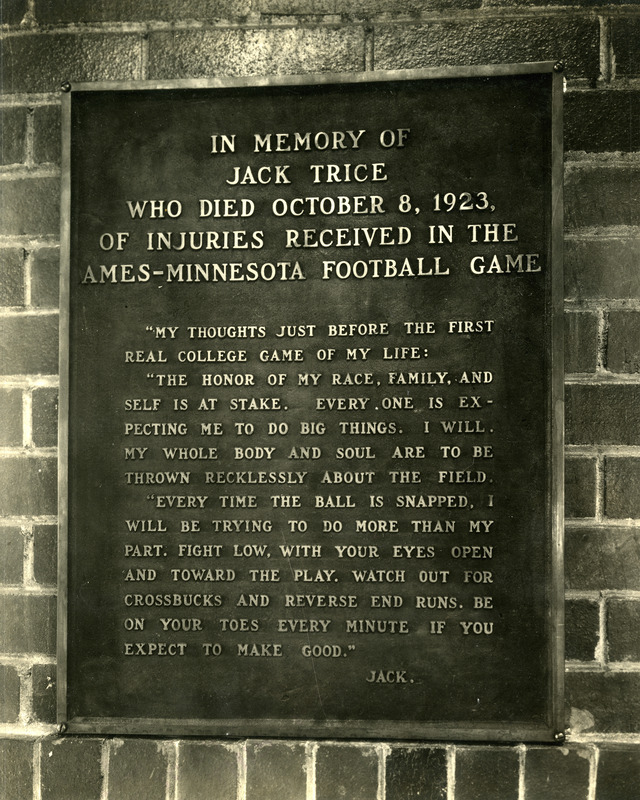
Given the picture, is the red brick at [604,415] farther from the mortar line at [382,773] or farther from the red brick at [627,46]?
the mortar line at [382,773]

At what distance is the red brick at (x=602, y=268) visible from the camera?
2.86 m

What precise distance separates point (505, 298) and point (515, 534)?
0.85 meters

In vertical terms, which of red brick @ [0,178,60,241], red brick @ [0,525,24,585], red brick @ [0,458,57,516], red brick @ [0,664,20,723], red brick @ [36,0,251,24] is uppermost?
red brick @ [36,0,251,24]

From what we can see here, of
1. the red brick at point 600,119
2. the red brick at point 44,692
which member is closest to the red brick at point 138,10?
the red brick at point 600,119

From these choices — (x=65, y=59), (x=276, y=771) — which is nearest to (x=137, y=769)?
(x=276, y=771)

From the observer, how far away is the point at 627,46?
2.89 meters

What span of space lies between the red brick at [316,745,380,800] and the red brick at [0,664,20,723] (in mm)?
1157

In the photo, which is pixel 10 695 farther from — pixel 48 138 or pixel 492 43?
pixel 492 43

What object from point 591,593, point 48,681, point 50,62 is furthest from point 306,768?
point 50,62

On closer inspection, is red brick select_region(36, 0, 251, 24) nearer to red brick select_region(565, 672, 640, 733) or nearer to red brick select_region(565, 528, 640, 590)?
red brick select_region(565, 528, 640, 590)

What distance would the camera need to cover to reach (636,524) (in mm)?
2844

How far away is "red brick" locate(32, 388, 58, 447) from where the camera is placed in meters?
3.00

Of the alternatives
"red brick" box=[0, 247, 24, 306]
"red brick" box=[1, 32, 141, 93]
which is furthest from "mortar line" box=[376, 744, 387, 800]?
"red brick" box=[1, 32, 141, 93]

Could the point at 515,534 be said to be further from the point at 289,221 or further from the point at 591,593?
the point at 289,221
